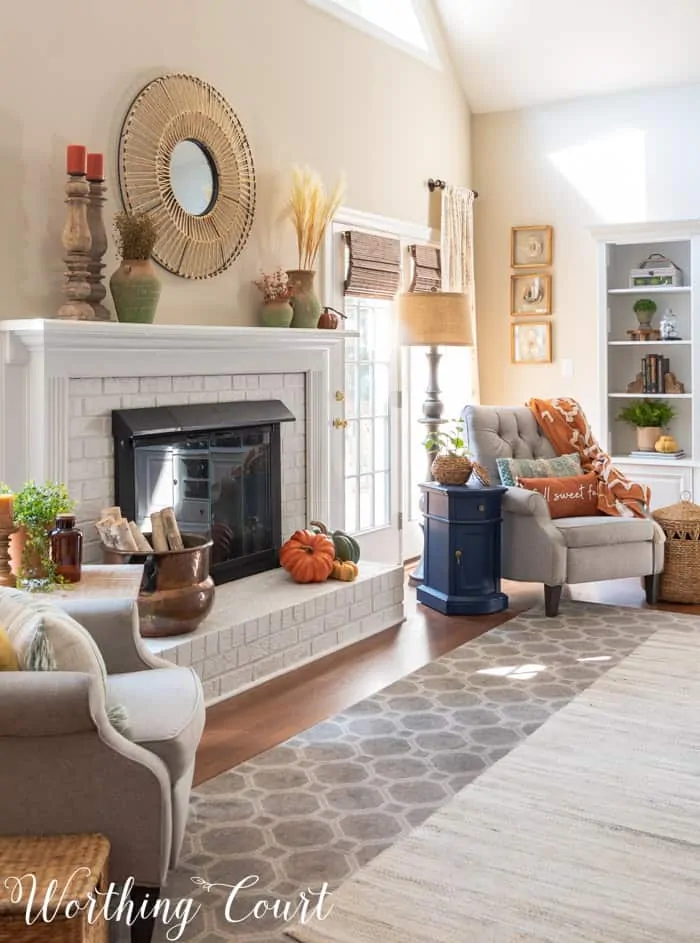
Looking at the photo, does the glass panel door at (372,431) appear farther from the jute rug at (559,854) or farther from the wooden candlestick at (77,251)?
the jute rug at (559,854)

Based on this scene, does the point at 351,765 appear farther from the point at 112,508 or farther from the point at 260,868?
the point at 112,508

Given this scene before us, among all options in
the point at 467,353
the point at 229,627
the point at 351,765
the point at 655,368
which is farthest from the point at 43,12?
the point at 655,368

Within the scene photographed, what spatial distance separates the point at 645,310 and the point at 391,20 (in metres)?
2.34

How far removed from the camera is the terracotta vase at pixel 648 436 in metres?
6.88

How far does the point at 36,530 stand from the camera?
11.0ft

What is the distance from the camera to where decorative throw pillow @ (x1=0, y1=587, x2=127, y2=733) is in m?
2.35

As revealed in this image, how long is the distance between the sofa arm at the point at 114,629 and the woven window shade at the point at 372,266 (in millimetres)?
3309

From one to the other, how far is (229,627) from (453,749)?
40.8 inches

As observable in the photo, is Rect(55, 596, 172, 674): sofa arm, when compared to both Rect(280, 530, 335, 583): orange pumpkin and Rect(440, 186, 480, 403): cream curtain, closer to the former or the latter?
Rect(280, 530, 335, 583): orange pumpkin

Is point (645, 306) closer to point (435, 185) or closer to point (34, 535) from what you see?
point (435, 185)

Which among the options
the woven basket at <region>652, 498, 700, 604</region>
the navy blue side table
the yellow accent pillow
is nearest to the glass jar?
the yellow accent pillow

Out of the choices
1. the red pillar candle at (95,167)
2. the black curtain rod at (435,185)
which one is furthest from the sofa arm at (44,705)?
the black curtain rod at (435,185)

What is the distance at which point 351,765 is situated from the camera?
3.41 metres

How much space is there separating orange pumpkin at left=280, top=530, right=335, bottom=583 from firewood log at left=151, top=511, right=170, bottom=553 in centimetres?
85
